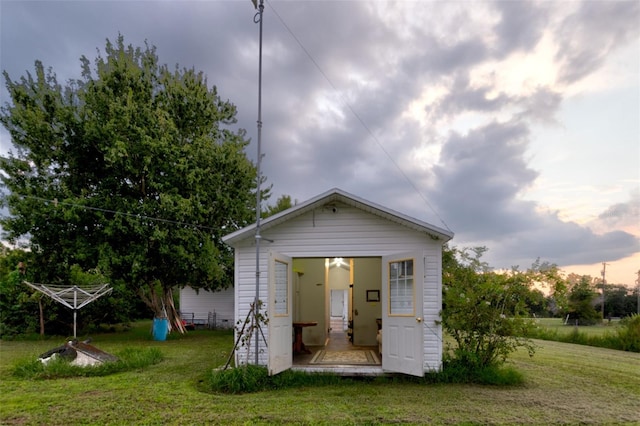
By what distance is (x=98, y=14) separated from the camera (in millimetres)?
11797

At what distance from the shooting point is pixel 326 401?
20.9ft

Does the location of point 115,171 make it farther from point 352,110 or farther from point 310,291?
point 352,110

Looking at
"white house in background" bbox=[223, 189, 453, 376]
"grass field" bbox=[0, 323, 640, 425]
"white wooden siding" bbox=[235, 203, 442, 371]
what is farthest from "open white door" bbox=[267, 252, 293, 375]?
"grass field" bbox=[0, 323, 640, 425]

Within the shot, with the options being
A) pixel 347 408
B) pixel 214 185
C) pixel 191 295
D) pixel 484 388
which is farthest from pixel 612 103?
pixel 191 295

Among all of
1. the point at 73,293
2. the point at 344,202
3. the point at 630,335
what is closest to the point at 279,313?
A: the point at 344,202

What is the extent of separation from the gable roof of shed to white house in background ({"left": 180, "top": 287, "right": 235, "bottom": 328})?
13.4 meters

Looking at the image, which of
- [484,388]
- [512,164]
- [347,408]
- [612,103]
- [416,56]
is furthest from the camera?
[512,164]

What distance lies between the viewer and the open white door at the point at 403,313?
7.34 meters

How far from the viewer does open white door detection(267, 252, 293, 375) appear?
7.37 metres

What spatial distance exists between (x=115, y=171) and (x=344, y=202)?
381 inches

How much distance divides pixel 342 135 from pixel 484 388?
6756 mm

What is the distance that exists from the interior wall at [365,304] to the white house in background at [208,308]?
10.1 metres

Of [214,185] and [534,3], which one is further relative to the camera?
[214,185]

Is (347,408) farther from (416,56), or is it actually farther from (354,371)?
(416,56)
